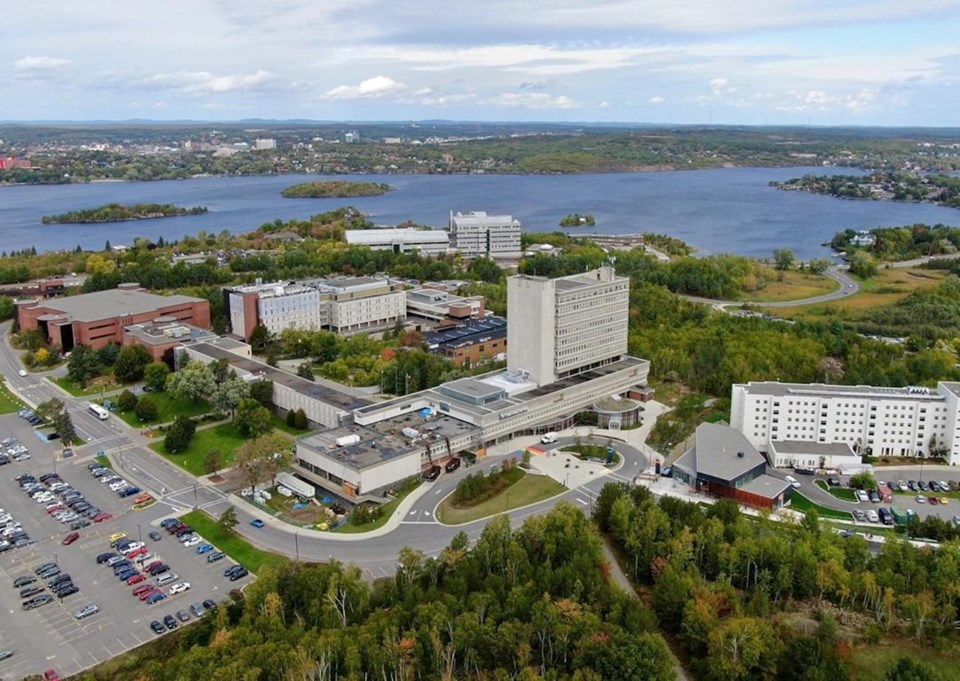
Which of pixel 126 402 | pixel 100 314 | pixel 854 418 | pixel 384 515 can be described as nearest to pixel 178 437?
pixel 126 402

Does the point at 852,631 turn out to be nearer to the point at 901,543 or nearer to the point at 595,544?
the point at 901,543

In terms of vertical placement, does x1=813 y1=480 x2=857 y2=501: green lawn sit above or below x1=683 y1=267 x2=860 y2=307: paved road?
below

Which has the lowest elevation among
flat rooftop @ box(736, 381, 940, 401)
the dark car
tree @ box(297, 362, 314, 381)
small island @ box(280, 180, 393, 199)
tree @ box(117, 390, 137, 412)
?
the dark car

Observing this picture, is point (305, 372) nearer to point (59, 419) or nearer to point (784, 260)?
point (59, 419)

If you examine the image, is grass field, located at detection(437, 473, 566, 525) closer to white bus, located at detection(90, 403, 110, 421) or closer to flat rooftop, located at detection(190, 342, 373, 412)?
flat rooftop, located at detection(190, 342, 373, 412)

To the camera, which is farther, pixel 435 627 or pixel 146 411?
pixel 146 411

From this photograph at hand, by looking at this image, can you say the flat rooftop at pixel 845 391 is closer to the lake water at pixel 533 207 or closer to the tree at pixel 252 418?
the tree at pixel 252 418

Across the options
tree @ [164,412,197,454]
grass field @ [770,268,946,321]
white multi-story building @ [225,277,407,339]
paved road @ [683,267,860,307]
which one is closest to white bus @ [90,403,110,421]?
tree @ [164,412,197,454]
